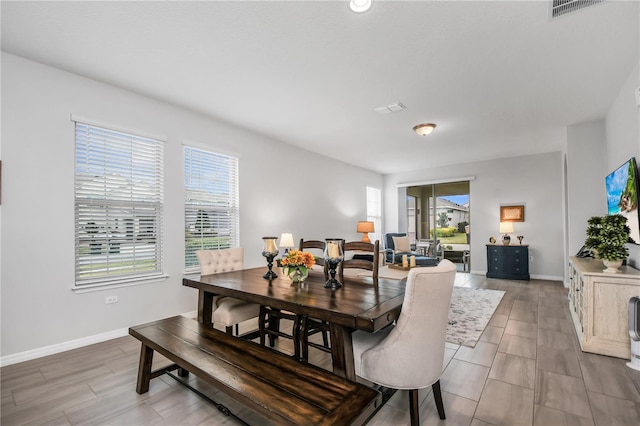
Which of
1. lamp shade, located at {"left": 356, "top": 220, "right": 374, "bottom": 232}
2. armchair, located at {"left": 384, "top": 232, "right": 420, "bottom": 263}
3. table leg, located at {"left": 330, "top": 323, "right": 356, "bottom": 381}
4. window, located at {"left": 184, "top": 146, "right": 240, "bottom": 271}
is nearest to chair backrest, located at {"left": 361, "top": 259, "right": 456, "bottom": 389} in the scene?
table leg, located at {"left": 330, "top": 323, "right": 356, "bottom": 381}

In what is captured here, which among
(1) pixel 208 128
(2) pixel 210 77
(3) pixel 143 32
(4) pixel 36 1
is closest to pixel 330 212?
(1) pixel 208 128

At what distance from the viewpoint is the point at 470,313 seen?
3.92 m

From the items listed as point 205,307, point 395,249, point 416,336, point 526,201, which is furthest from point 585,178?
point 205,307

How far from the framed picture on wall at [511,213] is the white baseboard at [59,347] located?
7350 millimetres

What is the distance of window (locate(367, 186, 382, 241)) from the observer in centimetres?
810

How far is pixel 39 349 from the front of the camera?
2.70m

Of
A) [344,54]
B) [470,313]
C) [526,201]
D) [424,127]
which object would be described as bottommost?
[470,313]

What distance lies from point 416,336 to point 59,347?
10.9 ft

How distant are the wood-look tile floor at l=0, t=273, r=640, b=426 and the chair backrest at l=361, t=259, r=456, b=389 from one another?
41cm

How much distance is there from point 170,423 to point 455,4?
A: 3.31m

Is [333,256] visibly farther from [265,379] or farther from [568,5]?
[568,5]

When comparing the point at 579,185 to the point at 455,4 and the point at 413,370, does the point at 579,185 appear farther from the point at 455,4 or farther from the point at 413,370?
the point at 413,370

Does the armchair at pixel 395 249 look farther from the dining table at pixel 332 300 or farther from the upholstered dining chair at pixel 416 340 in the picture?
A: the upholstered dining chair at pixel 416 340

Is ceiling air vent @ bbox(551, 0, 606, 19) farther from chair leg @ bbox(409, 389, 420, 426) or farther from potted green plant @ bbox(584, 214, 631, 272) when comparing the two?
chair leg @ bbox(409, 389, 420, 426)
